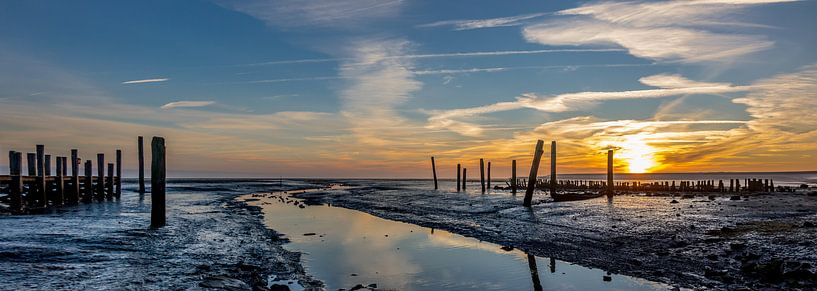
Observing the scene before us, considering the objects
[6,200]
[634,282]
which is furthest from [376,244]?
[6,200]

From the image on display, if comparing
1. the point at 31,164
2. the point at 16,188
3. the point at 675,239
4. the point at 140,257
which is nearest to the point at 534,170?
the point at 675,239

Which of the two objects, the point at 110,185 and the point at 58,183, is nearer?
the point at 58,183

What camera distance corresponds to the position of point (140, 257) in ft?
40.7

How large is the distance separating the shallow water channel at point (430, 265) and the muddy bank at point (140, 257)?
101 centimetres

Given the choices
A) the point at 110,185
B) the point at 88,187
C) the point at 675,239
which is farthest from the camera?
the point at 110,185

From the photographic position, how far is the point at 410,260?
13.4 metres

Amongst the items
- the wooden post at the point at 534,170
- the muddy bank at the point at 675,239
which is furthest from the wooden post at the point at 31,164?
the wooden post at the point at 534,170

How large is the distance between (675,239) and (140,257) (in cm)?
1537

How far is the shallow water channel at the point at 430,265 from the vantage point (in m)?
10.5

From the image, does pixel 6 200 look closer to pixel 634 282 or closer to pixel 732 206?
pixel 634 282

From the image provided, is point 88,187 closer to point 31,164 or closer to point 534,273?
point 31,164

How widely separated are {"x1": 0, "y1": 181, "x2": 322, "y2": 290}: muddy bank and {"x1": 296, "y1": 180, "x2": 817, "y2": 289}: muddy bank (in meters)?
Answer: 7.65

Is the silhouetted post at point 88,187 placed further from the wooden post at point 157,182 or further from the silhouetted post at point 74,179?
the wooden post at point 157,182

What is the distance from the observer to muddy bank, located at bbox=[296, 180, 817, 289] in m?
10.8
